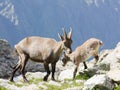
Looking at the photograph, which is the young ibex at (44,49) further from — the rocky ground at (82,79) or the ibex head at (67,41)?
the rocky ground at (82,79)

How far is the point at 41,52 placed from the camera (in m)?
22.6

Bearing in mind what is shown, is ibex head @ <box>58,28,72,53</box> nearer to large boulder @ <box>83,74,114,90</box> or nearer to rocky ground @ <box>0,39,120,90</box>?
rocky ground @ <box>0,39,120,90</box>

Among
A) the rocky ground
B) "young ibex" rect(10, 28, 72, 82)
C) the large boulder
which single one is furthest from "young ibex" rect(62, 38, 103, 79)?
the large boulder

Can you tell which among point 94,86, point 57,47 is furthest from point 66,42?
point 94,86

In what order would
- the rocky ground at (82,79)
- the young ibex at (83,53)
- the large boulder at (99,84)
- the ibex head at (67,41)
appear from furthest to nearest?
1. the young ibex at (83,53)
2. the ibex head at (67,41)
3. the rocky ground at (82,79)
4. the large boulder at (99,84)

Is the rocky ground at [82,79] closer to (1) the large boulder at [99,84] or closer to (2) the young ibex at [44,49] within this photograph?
(1) the large boulder at [99,84]

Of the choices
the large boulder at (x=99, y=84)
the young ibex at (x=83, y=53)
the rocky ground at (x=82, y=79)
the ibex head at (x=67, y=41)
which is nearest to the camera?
the large boulder at (x=99, y=84)

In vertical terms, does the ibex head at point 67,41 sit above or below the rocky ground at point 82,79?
above

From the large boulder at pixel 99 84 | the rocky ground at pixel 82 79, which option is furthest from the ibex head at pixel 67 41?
the large boulder at pixel 99 84

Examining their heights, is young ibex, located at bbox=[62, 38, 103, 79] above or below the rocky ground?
above

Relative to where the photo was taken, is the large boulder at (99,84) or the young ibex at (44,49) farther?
the young ibex at (44,49)

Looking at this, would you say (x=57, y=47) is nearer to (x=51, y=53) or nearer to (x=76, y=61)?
(x=51, y=53)

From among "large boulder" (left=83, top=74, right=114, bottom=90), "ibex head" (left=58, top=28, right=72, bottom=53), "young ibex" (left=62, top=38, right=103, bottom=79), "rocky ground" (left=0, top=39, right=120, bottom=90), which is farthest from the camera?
"young ibex" (left=62, top=38, right=103, bottom=79)

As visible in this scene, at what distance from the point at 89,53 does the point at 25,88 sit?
10.2 meters
